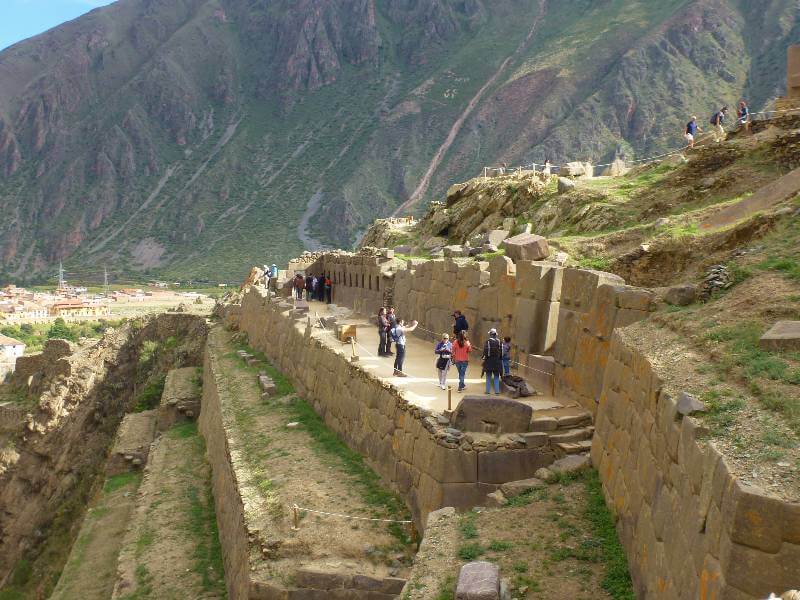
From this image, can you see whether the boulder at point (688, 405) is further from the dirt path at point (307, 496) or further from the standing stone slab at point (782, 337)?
the dirt path at point (307, 496)

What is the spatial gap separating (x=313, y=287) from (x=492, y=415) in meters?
23.6

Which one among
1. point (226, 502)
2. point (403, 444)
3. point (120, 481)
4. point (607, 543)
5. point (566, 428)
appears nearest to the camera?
point (607, 543)

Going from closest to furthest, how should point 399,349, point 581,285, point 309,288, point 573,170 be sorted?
point 581,285 → point 399,349 → point 573,170 → point 309,288

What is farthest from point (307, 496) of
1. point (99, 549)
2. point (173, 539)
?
point (99, 549)

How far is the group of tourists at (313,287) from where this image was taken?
34.0 meters

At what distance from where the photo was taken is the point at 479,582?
304 inches

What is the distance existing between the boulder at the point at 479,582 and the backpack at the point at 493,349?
236 inches

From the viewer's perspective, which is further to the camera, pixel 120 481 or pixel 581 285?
pixel 120 481

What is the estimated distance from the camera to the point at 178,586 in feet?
46.6

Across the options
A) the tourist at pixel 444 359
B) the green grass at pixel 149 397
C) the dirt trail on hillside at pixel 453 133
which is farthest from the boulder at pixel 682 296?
the dirt trail on hillside at pixel 453 133

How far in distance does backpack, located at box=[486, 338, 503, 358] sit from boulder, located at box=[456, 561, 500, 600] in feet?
19.7

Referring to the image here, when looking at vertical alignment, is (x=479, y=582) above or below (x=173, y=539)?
above

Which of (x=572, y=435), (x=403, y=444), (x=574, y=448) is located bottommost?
(x=403, y=444)

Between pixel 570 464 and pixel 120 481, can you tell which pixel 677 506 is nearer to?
pixel 570 464
